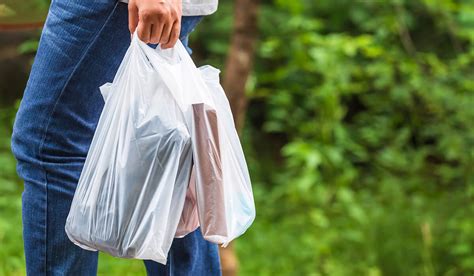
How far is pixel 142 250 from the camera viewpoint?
5.89 feet

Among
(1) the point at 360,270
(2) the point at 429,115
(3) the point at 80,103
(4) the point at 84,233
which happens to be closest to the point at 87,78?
(3) the point at 80,103

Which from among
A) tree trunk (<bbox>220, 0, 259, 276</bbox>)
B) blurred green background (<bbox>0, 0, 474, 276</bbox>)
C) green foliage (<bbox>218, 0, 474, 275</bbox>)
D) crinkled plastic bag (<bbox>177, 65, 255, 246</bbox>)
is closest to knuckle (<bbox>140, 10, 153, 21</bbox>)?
crinkled plastic bag (<bbox>177, 65, 255, 246</bbox>)

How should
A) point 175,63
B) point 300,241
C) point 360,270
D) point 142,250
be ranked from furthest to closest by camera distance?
point 300,241 → point 360,270 → point 175,63 → point 142,250

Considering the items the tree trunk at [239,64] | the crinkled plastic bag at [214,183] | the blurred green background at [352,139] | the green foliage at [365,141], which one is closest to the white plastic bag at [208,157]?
the crinkled plastic bag at [214,183]

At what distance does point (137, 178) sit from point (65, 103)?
236mm

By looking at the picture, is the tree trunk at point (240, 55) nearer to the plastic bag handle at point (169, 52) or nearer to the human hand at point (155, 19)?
the plastic bag handle at point (169, 52)

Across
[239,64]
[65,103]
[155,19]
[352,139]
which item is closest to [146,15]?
[155,19]

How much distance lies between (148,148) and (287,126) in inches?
153

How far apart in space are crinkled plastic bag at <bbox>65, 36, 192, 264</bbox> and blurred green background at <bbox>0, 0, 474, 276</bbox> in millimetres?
2149

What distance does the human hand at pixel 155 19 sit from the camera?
178 centimetres

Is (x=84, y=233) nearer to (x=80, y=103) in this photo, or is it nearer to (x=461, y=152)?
(x=80, y=103)

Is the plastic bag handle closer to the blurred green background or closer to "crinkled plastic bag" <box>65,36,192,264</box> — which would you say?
→ "crinkled plastic bag" <box>65,36,192,264</box>

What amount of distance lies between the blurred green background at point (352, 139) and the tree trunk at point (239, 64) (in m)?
0.78

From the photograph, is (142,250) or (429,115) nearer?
(142,250)
